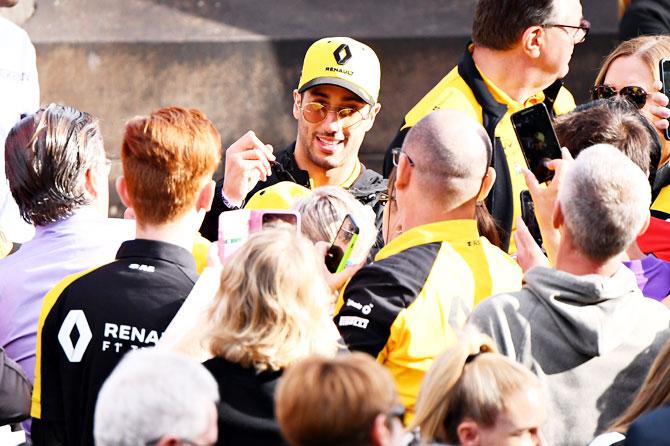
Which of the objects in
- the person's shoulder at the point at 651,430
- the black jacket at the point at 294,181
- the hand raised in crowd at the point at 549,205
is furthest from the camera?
the black jacket at the point at 294,181

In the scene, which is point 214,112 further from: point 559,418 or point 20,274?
point 559,418

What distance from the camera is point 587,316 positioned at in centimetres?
343

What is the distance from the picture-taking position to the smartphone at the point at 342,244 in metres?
4.02

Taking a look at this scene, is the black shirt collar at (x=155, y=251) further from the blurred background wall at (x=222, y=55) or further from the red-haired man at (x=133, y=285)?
the blurred background wall at (x=222, y=55)

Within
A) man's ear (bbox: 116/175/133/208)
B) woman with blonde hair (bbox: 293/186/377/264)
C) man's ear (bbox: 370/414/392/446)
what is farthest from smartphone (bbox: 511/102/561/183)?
man's ear (bbox: 370/414/392/446)

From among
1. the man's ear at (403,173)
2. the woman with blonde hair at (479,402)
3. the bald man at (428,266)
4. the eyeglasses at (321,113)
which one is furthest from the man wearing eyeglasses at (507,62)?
the woman with blonde hair at (479,402)

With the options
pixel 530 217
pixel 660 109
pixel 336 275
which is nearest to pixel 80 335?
pixel 336 275

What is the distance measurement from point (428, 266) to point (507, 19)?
1.90m

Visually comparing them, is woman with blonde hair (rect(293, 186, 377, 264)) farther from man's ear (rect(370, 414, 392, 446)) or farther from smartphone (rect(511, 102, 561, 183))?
man's ear (rect(370, 414, 392, 446))

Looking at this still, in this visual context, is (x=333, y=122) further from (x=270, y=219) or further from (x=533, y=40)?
(x=270, y=219)

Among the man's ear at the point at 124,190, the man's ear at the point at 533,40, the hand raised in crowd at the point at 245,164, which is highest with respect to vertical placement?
the man's ear at the point at 533,40

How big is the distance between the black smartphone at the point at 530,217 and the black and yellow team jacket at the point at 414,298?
0.68 meters

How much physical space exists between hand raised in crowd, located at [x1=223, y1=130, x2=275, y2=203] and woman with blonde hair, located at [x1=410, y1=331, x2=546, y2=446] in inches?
65.3

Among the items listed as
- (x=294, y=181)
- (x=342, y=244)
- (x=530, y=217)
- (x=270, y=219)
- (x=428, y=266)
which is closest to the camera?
(x=428, y=266)
